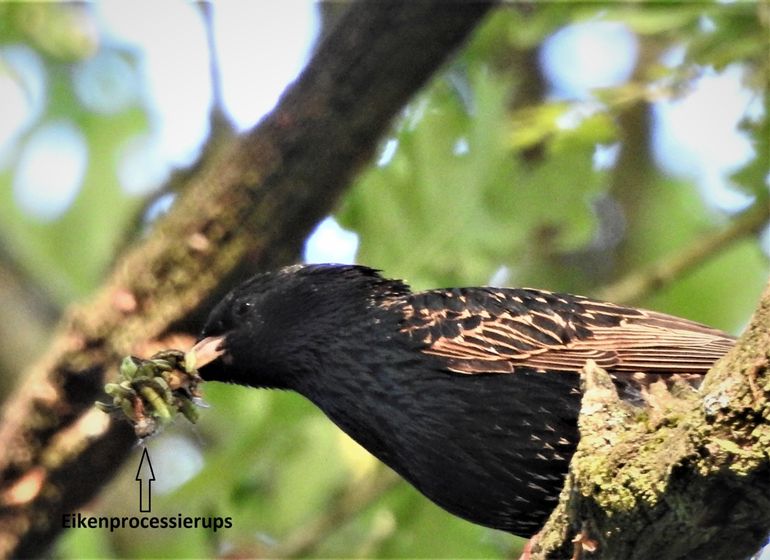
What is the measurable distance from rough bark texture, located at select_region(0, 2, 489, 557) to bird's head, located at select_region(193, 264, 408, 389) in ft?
2.24

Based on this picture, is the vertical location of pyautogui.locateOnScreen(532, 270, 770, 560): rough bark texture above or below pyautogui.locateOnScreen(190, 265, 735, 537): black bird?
below

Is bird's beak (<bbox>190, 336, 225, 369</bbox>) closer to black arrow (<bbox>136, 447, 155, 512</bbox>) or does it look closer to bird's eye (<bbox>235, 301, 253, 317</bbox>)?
bird's eye (<bbox>235, 301, 253, 317</bbox>)

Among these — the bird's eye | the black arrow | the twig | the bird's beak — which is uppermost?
the twig

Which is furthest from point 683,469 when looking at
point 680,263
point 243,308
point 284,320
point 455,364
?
point 680,263

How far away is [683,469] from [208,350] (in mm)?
2571

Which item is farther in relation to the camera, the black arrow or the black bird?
the black arrow

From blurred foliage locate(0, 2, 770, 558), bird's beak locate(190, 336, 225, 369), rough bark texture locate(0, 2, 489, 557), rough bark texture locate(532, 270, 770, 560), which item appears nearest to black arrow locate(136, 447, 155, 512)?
blurred foliage locate(0, 2, 770, 558)

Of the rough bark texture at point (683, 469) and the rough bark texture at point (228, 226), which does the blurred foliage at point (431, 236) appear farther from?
the rough bark texture at point (683, 469)

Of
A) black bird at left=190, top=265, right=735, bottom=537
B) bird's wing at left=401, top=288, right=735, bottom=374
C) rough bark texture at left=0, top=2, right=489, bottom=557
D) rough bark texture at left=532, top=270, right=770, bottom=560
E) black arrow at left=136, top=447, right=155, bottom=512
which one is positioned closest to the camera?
rough bark texture at left=532, top=270, right=770, bottom=560

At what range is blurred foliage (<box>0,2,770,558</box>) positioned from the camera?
22.3 ft

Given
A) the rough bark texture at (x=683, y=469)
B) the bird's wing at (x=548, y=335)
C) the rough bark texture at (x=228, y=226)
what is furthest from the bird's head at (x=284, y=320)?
the rough bark texture at (x=683, y=469)

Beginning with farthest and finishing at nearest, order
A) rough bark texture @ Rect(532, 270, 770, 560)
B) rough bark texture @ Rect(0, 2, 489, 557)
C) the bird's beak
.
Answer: rough bark texture @ Rect(0, 2, 489, 557) < the bird's beak < rough bark texture @ Rect(532, 270, 770, 560)

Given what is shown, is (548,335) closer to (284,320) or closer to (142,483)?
(284,320)

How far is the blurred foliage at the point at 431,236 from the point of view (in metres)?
6.79
